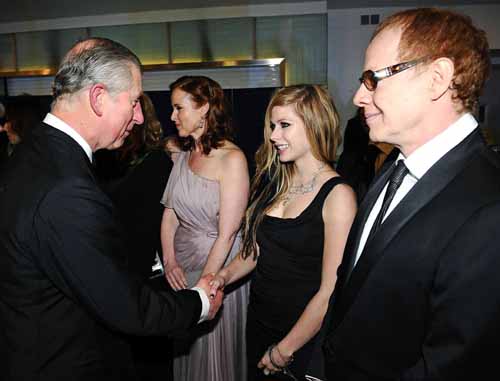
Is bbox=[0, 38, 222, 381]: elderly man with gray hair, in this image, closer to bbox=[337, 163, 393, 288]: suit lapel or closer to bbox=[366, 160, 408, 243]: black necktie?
bbox=[337, 163, 393, 288]: suit lapel

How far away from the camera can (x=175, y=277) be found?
2559 mm

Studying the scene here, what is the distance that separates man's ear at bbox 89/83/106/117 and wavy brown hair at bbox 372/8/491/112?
2.95ft

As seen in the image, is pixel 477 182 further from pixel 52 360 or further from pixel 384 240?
pixel 52 360

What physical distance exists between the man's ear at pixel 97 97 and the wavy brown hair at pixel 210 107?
120 cm

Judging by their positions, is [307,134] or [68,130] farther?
[307,134]

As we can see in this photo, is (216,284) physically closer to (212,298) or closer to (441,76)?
(212,298)

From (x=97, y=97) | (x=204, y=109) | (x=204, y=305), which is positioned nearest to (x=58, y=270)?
(x=97, y=97)

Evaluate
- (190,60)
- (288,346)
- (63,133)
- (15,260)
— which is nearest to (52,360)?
(15,260)

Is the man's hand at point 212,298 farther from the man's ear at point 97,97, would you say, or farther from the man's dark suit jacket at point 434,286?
the man's ear at point 97,97

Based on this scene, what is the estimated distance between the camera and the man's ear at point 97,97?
4.42ft

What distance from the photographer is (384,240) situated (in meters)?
1.06

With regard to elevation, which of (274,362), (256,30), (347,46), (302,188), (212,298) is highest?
(256,30)

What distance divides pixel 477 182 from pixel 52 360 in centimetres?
129

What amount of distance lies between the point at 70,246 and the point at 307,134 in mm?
1111
